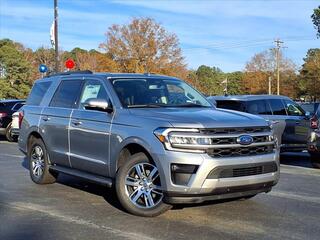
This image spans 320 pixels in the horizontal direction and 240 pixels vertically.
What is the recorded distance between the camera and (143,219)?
6.38 meters

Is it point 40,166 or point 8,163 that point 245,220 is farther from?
point 8,163

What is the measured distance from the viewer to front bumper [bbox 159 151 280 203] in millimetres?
5895

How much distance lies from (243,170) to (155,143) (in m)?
1.08

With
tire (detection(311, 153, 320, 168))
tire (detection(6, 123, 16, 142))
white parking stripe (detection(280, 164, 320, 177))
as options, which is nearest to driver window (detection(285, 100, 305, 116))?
white parking stripe (detection(280, 164, 320, 177))

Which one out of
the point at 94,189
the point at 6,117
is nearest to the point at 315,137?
the point at 94,189

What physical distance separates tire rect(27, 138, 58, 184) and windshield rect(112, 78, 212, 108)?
2201 mm

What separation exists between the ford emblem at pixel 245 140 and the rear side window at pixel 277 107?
22.3 ft

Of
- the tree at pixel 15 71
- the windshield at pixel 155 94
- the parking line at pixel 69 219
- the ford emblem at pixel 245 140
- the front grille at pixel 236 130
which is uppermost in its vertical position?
the tree at pixel 15 71

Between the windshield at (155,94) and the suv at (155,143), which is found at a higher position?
the windshield at (155,94)

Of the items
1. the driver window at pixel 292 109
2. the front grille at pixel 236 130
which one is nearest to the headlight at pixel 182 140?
the front grille at pixel 236 130

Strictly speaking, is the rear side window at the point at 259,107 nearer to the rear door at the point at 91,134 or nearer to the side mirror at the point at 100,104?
the rear door at the point at 91,134

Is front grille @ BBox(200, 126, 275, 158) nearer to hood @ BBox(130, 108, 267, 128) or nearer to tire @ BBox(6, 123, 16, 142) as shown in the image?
hood @ BBox(130, 108, 267, 128)

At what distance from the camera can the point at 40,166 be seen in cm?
898

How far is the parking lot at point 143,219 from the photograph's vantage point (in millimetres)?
5742
